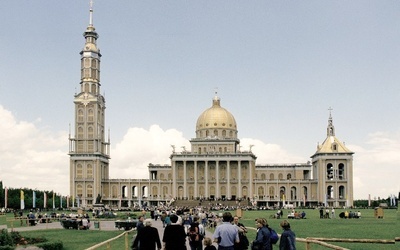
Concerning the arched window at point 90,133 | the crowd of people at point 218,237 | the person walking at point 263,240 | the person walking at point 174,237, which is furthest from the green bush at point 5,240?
the arched window at point 90,133

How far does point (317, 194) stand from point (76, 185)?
171ft

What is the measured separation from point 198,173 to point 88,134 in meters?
25.7

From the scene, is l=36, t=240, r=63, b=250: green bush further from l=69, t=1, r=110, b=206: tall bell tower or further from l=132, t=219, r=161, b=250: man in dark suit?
l=69, t=1, r=110, b=206: tall bell tower

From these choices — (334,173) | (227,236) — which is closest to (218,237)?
(227,236)

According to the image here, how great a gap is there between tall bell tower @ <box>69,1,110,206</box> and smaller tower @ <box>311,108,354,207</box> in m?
47.7

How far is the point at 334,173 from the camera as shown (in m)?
140

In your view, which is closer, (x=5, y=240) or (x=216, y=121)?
(x=5, y=240)

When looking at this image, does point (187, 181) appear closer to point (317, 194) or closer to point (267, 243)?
point (317, 194)

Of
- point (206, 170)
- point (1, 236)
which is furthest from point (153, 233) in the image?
point (206, 170)

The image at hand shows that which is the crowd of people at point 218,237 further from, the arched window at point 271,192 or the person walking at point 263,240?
the arched window at point 271,192

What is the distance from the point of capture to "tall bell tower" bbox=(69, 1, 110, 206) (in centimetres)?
14112

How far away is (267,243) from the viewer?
19.2m

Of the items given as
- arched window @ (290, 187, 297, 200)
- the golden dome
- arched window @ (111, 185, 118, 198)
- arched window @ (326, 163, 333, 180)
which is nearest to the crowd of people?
arched window @ (326, 163, 333, 180)

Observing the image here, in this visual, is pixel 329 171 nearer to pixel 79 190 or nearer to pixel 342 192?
pixel 342 192
